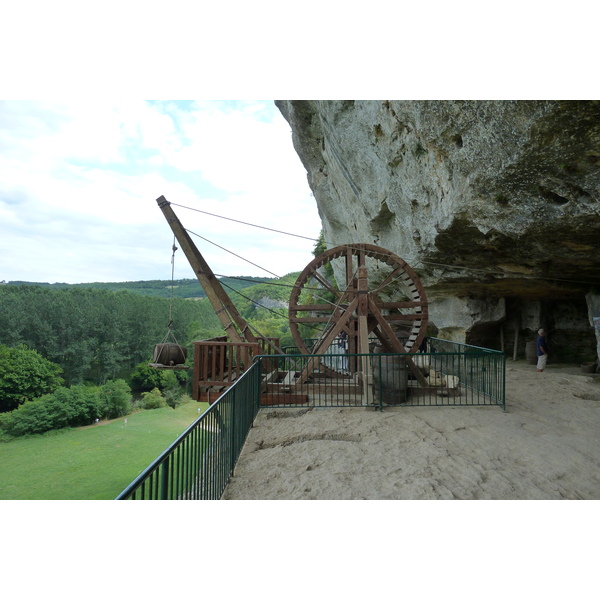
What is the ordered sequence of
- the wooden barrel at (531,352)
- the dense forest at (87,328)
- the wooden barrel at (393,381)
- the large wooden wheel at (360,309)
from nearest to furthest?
1. the wooden barrel at (393,381)
2. the large wooden wheel at (360,309)
3. the wooden barrel at (531,352)
4. the dense forest at (87,328)

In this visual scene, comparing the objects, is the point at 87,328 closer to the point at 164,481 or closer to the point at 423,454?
the point at 423,454

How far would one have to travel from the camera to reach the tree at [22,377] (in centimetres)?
3831

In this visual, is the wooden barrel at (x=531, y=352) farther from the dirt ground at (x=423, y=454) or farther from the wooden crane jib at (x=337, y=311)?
the dirt ground at (x=423, y=454)

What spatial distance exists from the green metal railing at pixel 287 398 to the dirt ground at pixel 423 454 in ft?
0.82

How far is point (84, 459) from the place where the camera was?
1238 inches

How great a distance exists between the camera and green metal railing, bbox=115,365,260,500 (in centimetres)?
247

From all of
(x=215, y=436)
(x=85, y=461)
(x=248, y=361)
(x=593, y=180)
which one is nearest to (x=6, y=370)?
(x=85, y=461)

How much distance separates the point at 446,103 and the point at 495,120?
101cm

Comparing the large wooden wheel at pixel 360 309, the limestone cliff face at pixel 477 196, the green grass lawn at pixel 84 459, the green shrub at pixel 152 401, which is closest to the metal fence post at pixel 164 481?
the large wooden wheel at pixel 360 309

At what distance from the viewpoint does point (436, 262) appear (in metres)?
10.9

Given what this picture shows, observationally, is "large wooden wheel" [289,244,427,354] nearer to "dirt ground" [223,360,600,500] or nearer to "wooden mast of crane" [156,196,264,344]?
"wooden mast of crane" [156,196,264,344]

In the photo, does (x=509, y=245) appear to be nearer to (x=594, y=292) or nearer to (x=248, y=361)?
(x=594, y=292)

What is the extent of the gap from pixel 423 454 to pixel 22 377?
44.9 meters

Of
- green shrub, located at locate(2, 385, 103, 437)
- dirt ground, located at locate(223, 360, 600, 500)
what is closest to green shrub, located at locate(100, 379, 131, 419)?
green shrub, located at locate(2, 385, 103, 437)
